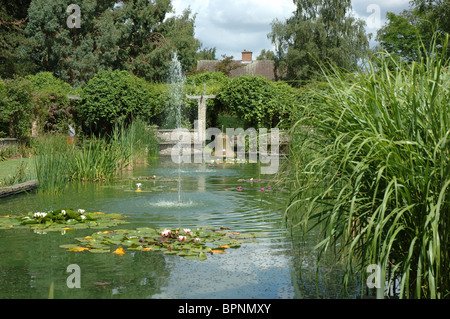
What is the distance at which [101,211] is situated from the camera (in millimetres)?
7234

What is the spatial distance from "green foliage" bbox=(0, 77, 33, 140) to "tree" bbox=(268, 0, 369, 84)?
20.7 metres

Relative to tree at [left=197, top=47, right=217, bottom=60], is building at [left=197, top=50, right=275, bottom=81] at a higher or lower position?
lower

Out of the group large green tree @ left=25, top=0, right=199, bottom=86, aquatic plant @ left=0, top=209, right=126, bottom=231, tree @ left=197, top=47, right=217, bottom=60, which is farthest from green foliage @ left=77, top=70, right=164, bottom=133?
tree @ left=197, top=47, right=217, bottom=60

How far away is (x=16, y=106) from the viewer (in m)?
15.2

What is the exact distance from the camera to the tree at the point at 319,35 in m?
33.8

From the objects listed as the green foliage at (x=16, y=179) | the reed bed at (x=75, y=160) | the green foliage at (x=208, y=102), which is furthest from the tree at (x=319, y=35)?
the green foliage at (x=16, y=179)

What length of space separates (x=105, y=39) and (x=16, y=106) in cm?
1401

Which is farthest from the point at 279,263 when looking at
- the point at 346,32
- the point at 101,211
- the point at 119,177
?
the point at 346,32

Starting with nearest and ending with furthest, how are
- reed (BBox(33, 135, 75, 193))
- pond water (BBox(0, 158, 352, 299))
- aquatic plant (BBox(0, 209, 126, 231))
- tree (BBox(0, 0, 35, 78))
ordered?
1. pond water (BBox(0, 158, 352, 299))
2. aquatic plant (BBox(0, 209, 126, 231))
3. reed (BBox(33, 135, 75, 193))
4. tree (BBox(0, 0, 35, 78))

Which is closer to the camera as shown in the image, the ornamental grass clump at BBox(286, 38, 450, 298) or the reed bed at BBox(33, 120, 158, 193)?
the ornamental grass clump at BBox(286, 38, 450, 298)

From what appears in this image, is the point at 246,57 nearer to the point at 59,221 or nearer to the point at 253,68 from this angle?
the point at 253,68

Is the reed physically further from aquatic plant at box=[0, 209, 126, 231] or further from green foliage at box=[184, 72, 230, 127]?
green foliage at box=[184, 72, 230, 127]

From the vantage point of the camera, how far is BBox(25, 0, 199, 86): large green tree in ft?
88.7

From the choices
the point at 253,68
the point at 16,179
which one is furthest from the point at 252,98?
the point at 253,68
